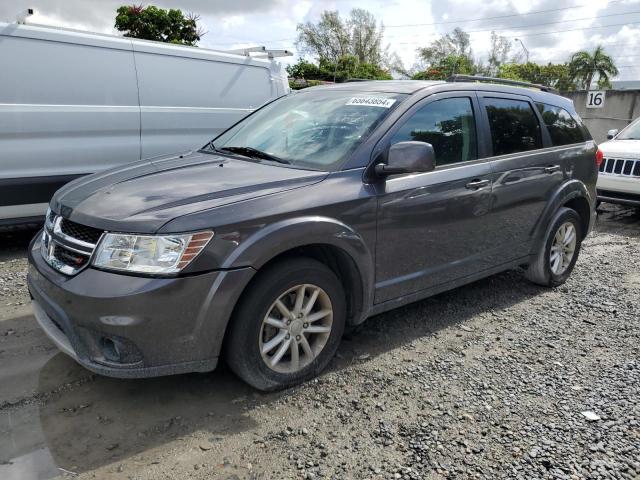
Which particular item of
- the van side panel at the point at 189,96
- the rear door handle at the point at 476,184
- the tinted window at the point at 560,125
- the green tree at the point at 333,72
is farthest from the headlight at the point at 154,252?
the green tree at the point at 333,72

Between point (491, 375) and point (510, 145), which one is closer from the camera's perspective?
point (491, 375)

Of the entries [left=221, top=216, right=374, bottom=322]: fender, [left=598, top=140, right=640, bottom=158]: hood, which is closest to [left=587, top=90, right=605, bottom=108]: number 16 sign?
[left=598, top=140, right=640, bottom=158]: hood

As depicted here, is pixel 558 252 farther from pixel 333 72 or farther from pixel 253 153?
pixel 333 72

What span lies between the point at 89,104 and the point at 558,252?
4.75m

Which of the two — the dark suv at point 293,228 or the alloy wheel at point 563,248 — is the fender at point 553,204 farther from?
the alloy wheel at point 563,248

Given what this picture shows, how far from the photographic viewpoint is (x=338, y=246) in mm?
3088

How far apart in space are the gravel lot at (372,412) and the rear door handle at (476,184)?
105 centimetres

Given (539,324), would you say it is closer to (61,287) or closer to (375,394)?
(375,394)

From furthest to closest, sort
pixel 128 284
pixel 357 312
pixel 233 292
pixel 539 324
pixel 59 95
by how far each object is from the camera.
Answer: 1. pixel 59 95
2. pixel 539 324
3. pixel 357 312
4. pixel 233 292
5. pixel 128 284

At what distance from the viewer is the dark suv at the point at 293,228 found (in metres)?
2.58

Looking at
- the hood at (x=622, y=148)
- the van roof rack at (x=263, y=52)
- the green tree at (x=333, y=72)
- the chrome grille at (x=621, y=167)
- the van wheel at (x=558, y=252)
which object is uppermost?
the green tree at (x=333, y=72)

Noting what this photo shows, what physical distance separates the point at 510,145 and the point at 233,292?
2690 millimetres

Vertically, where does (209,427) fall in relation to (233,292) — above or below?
below

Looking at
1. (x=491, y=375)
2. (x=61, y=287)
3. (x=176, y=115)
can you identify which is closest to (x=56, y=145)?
(x=176, y=115)
